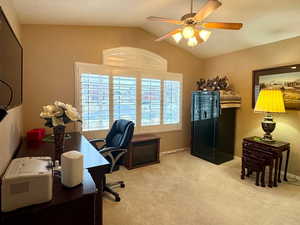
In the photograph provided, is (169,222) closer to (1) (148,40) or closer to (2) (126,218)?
(2) (126,218)

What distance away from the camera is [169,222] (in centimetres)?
193

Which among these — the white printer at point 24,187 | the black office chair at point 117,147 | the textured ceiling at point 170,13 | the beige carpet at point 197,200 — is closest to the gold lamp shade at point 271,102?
the textured ceiling at point 170,13

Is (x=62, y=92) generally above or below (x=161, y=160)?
above

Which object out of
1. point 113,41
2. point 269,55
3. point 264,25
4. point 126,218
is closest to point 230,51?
point 269,55

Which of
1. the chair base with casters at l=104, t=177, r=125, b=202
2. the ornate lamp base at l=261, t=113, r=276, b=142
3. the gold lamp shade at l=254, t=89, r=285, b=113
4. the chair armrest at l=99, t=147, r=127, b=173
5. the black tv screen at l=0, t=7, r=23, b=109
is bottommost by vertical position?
the chair base with casters at l=104, t=177, r=125, b=202

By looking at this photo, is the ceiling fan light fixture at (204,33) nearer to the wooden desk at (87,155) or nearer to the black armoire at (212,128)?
the black armoire at (212,128)

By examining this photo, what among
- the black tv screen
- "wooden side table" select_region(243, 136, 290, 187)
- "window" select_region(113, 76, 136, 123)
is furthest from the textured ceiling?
"wooden side table" select_region(243, 136, 290, 187)

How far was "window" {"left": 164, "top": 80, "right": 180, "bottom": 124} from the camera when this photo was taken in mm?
4090

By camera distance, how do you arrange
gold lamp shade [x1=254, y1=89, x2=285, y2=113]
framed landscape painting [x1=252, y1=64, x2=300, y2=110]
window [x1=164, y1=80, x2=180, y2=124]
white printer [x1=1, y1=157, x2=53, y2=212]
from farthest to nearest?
window [x1=164, y1=80, x2=180, y2=124]
framed landscape painting [x1=252, y1=64, x2=300, y2=110]
gold lamp shade [x1=254, y1=89, x2=285, y2=113]
white printer [x1=1, y1=157, x2=53, y2=212]

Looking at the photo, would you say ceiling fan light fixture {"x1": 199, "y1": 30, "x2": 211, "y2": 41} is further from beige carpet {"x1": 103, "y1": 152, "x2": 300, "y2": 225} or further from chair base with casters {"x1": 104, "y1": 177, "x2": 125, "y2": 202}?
chair base with casters {"x1": 104, "y1": 177, "x2": 125, "y2": 202}

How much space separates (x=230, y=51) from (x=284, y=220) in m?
3.18

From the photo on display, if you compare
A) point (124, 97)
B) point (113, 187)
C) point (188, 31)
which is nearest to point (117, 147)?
point (113, 187)

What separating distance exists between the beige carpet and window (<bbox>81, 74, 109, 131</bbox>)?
101 centimetres

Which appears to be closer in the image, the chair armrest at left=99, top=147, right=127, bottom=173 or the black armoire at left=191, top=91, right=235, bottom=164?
the chair armrest at left=99, top=147, right=127, bottom=173
